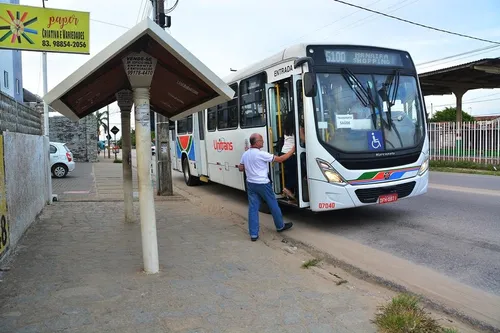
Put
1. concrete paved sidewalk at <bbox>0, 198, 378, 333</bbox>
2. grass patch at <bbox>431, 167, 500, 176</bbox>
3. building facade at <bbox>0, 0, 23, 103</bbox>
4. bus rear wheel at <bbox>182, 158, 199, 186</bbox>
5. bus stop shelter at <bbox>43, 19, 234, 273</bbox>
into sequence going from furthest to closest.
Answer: grass patch at <bbox>431, 167, 500, 176</bbox>, building facade at <bbox>0, 0, 23, 103</bbox>, bus rear wheel at <bbox>182, 158, 199, 186</bbox>, bus stop shelter at <bbox>43, 19, 234, 273</bbox>, concrete paved sidewalk at <bbox>0, 198, 378, 333</bbox>

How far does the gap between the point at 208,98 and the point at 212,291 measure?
2.71 meters

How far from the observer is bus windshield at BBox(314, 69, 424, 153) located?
7.26m

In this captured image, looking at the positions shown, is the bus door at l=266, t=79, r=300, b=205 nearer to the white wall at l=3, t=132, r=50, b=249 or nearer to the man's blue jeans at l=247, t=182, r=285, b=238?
the man's blue jeans at l=247, t=182, r=285, b=238

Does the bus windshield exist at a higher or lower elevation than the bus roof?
lower

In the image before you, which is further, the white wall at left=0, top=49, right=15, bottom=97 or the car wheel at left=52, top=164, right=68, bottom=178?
the car wheel at left=52, top=164, right=68, bottom=178

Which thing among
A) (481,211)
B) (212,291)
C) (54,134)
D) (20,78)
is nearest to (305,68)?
(212,291)

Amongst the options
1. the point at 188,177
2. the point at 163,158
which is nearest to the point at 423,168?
the point at 163,158

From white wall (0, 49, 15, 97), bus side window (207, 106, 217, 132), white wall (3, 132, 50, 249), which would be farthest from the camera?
white wall (0, 49, 15, 97)

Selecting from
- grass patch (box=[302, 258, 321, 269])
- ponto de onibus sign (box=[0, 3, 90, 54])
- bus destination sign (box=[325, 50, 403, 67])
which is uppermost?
ponto de onibus sign (box=[0, 3, 90, 54])

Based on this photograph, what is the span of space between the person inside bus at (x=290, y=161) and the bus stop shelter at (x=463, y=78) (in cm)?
1333

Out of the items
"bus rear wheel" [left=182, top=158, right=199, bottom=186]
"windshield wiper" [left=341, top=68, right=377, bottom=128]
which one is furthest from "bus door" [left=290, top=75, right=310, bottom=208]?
"bus rear wheel" [left=182, top=158, right=199, bottom=186]

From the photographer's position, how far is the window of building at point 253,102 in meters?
8.76

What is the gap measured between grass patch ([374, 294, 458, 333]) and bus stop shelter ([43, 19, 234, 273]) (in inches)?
105

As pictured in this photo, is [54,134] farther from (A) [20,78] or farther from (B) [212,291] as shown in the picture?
(B) [212,291]
